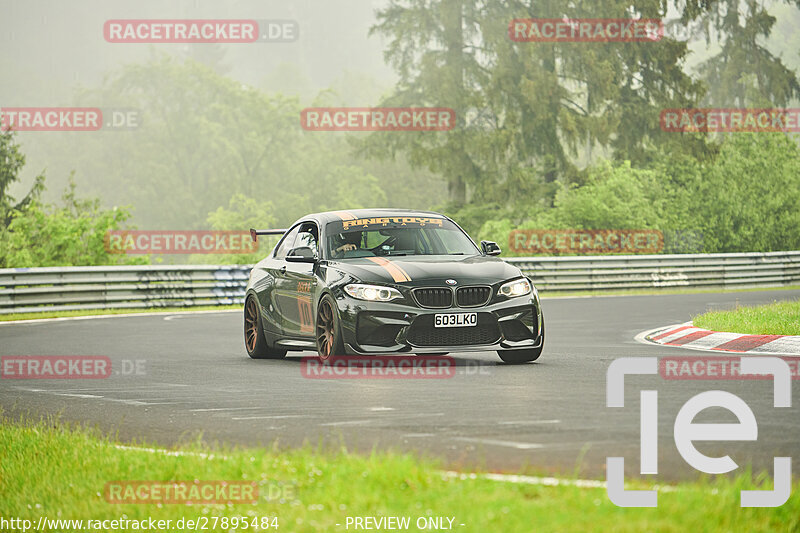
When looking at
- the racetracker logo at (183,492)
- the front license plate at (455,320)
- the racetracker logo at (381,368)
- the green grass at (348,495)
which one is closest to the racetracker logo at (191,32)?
the racetracker logo at (381,368)

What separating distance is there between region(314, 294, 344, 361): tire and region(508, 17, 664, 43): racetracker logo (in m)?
39.8

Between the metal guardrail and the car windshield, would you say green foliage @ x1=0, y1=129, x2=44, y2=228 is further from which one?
the car windshield

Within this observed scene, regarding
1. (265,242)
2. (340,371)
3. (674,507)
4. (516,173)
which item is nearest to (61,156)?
(265,242)

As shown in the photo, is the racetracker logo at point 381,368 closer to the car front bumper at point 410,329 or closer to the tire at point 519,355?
the car front bumper at point 410,329

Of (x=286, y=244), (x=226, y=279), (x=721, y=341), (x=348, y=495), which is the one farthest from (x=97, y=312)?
(x=348, y=495)

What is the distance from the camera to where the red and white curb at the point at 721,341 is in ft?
51.0

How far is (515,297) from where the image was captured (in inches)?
531

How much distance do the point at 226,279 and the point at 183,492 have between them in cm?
2365

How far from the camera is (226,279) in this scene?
30109mm

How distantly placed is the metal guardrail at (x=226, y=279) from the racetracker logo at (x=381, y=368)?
13127mm

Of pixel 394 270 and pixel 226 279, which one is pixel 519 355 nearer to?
pixel 394 270

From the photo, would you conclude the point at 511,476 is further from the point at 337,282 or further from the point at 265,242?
the point at 265,242

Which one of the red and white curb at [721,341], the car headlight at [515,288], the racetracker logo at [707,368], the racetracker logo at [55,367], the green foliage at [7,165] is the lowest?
the red and white curb at [721,341]

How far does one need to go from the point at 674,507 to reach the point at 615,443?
2360 millimetres
